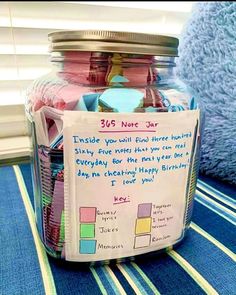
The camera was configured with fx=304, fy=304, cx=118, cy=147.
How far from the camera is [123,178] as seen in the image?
32 cm

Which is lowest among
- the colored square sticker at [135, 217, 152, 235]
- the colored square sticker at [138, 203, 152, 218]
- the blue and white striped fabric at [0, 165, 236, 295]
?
the blue and white striped fabric at [0, 165, 236, 295]

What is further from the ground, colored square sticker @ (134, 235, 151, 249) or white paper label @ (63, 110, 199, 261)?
white paper label @ (63, 110, 199, 261)

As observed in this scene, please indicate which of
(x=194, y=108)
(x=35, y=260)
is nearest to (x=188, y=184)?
(x=194, y=108)

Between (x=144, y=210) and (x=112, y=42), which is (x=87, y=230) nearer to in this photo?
(x=144, y=210)

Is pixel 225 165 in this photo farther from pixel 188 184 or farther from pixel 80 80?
pixel 80 80

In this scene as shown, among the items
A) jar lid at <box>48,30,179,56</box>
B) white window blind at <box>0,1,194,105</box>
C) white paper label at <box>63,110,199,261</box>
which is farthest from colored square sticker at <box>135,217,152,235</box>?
white window blind at <box>0,1,194,105</box>

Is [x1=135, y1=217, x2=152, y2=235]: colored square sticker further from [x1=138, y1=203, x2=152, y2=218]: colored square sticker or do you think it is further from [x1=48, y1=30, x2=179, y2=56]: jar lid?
[x1=48, y1=30, x2=179, y2=56]: jar lid

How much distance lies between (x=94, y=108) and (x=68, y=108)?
26 millimetres

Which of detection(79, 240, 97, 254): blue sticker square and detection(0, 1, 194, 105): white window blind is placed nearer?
detection(79, 240, 97, 254): blue sticker square

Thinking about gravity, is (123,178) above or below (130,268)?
above

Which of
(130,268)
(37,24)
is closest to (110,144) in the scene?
(130,268)

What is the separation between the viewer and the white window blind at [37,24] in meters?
0.59

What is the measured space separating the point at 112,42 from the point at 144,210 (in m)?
0.18

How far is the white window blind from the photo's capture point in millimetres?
592
